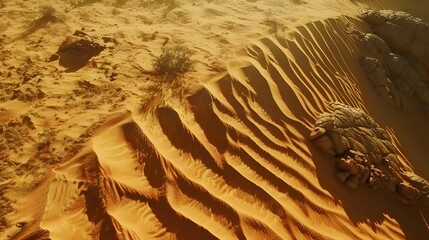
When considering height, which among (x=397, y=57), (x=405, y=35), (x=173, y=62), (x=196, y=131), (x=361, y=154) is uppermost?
(x=405, y=35)

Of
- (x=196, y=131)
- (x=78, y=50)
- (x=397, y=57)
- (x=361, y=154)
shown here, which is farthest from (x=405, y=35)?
(x=78, y=50)

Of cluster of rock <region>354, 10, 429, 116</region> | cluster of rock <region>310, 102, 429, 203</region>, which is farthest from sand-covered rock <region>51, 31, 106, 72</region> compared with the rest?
cluster of rock <region>354, 10, 429, 116</region>

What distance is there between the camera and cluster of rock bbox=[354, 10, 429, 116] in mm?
6230

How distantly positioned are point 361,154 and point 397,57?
3863 mm

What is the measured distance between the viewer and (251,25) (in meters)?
5.46

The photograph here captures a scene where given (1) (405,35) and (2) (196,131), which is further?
(1) (405,35)

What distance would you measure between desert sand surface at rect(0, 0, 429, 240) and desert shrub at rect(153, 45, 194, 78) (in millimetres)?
93

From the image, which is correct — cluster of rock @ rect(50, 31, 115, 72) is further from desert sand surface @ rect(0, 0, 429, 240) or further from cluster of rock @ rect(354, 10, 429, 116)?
cluster of rock @ rect(354, 10, 429, 116)

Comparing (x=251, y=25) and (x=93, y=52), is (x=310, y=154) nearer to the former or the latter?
(x=251, y=25)

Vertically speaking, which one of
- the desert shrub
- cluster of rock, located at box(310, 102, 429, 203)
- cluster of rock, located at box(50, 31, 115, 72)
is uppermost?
the desert shrub

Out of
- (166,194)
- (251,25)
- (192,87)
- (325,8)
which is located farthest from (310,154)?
(325,8)

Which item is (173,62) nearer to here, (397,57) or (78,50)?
(78,50)

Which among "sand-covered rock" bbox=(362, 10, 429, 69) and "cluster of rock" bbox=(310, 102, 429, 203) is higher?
"sand-covered rock" bbox=(362, 10, 429, 69)

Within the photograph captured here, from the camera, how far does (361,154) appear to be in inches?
158
